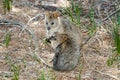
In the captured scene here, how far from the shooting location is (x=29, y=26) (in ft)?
23.9

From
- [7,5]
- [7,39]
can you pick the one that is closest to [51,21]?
[7,39]

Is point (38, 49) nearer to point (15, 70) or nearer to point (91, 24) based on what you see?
point (15, 70)

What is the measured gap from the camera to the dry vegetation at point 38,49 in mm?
5996

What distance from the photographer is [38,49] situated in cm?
663

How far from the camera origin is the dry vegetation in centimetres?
600

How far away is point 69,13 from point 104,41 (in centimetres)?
70

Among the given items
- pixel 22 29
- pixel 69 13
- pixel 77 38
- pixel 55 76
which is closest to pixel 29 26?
pixel 22 29

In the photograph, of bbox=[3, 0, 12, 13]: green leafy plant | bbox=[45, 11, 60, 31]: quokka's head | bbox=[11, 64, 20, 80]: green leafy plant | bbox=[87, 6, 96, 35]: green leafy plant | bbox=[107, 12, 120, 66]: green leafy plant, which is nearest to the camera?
bbox=[11, 64, 20, 80]: green leafy plant

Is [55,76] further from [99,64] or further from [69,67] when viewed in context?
[99,64]

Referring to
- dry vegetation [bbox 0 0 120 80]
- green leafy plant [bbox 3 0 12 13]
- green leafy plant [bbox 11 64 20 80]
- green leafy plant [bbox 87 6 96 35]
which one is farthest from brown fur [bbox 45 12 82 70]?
green leafy plant [bbox 3 0 12 13]

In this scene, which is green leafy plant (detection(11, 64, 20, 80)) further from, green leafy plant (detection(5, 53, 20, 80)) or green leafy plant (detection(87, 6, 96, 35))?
green leafy plant (detection(87, 6, 96, 35))

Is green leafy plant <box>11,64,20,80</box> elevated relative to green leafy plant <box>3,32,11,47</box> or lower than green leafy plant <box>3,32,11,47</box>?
lower

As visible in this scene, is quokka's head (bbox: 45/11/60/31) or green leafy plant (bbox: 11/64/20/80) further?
quokka's head (bbox: 45/11/60/31)

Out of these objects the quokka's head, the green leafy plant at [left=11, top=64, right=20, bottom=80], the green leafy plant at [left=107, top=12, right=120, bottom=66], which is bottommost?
the green leafy plant at [left=11, top=64, right=20, bottom=80]
